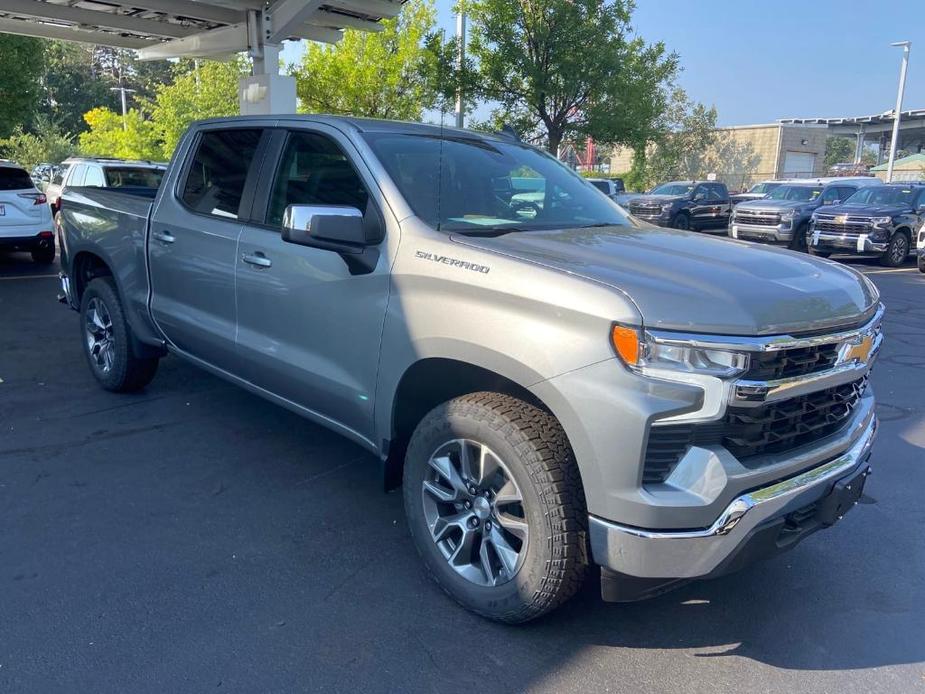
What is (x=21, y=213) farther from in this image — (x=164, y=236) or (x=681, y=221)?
(x=681, y=221)

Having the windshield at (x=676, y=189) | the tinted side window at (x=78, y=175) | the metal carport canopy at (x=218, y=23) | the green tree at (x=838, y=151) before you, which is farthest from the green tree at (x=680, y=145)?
the green tree at (x=838, y=151)

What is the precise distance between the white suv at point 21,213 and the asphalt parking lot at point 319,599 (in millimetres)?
7903

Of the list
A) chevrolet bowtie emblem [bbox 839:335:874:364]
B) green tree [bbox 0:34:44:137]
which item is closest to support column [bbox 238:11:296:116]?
green tree [bbox 0:34:44:137]

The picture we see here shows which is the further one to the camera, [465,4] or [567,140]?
[567,140]

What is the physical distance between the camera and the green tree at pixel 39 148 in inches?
1610

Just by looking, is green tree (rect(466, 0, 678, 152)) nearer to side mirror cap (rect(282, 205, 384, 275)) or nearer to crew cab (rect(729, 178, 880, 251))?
crew cab (rect(729, 178, 880, 251))

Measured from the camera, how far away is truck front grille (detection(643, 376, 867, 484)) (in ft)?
7.97

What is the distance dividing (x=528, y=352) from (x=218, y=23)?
14.5 metres

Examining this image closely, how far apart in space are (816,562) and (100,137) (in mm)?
35942

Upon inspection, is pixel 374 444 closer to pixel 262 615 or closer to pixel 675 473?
pixel 262 615

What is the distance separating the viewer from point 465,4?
17.1 meters

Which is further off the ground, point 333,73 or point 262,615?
point 333,73

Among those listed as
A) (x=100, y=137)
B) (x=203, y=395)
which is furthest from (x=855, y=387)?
(x=100, y=137)

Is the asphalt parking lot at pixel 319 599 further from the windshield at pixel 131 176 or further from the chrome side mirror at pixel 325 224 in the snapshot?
the windshield at pixel 131 176
